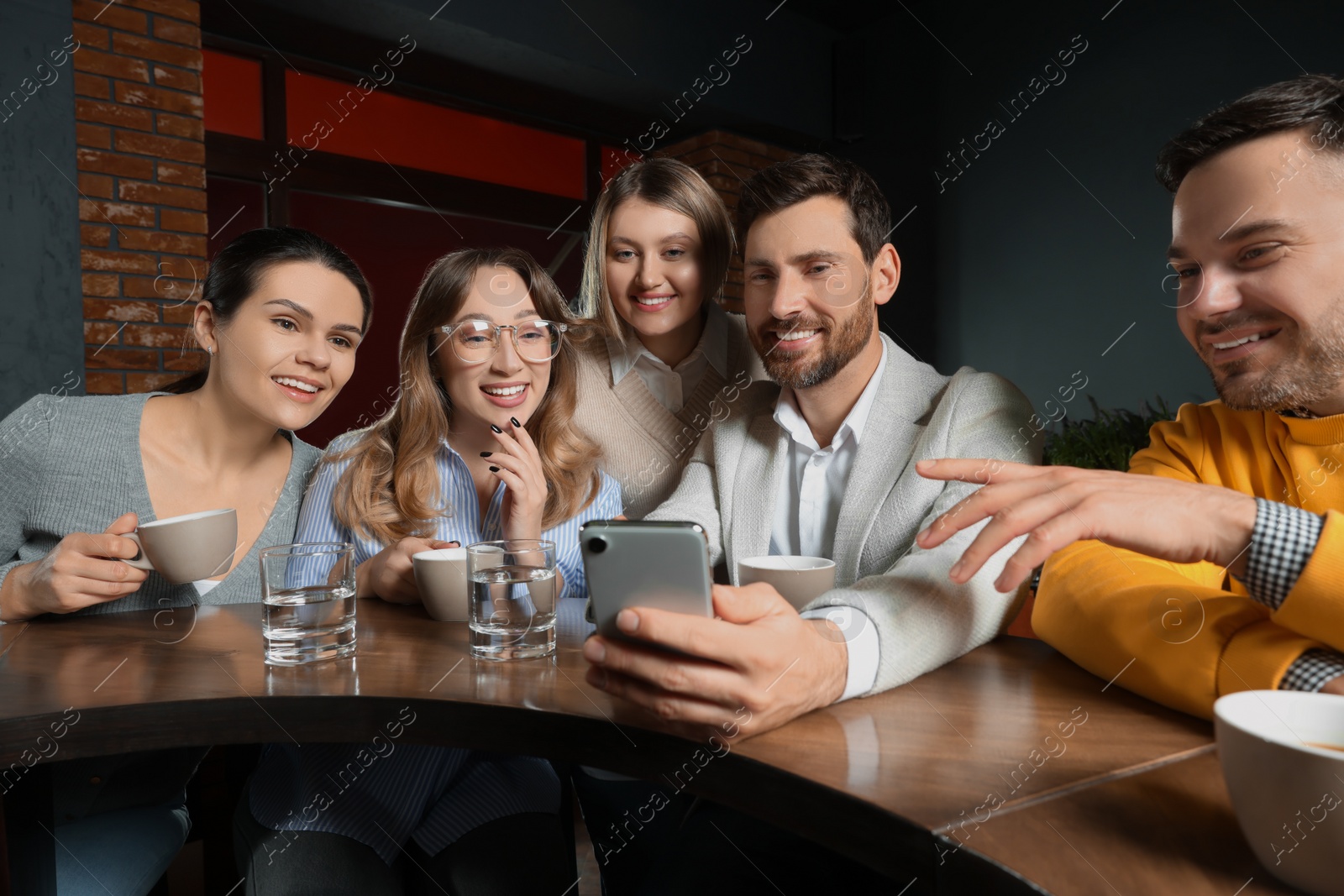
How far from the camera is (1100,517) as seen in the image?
2.98ft

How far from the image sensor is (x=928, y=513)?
1447mm

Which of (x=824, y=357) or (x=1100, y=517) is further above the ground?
(x=824, y=357)

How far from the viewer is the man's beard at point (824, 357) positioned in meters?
1.74

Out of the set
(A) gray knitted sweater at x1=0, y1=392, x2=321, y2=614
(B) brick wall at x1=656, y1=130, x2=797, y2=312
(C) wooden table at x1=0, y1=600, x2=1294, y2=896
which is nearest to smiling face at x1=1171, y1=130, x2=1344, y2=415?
(C) wooden table at x1=0, y1=600, x2=1294, y2=896

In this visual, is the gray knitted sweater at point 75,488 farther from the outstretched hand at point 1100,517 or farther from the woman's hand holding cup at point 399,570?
the outstretched hand at point 1100,517

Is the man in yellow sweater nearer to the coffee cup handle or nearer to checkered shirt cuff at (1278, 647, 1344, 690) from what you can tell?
checkered shirt cuff at (1278, 647, 1344, 690)

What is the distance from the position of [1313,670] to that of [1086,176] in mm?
5184

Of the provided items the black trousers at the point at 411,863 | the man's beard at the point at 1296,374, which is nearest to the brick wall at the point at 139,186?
the black trousers at the point at 411,863

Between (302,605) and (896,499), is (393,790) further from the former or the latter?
(896,499)

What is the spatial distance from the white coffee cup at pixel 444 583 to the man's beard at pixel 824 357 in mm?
743

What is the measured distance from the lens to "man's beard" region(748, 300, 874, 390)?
174cm

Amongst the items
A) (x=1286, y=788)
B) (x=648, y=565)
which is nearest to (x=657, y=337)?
(x=648, y=565)

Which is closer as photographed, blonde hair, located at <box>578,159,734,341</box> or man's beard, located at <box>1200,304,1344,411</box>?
man's beard, located at <box>1200,304,1344,411</box>

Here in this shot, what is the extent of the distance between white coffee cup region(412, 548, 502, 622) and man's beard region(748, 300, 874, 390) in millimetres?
743
